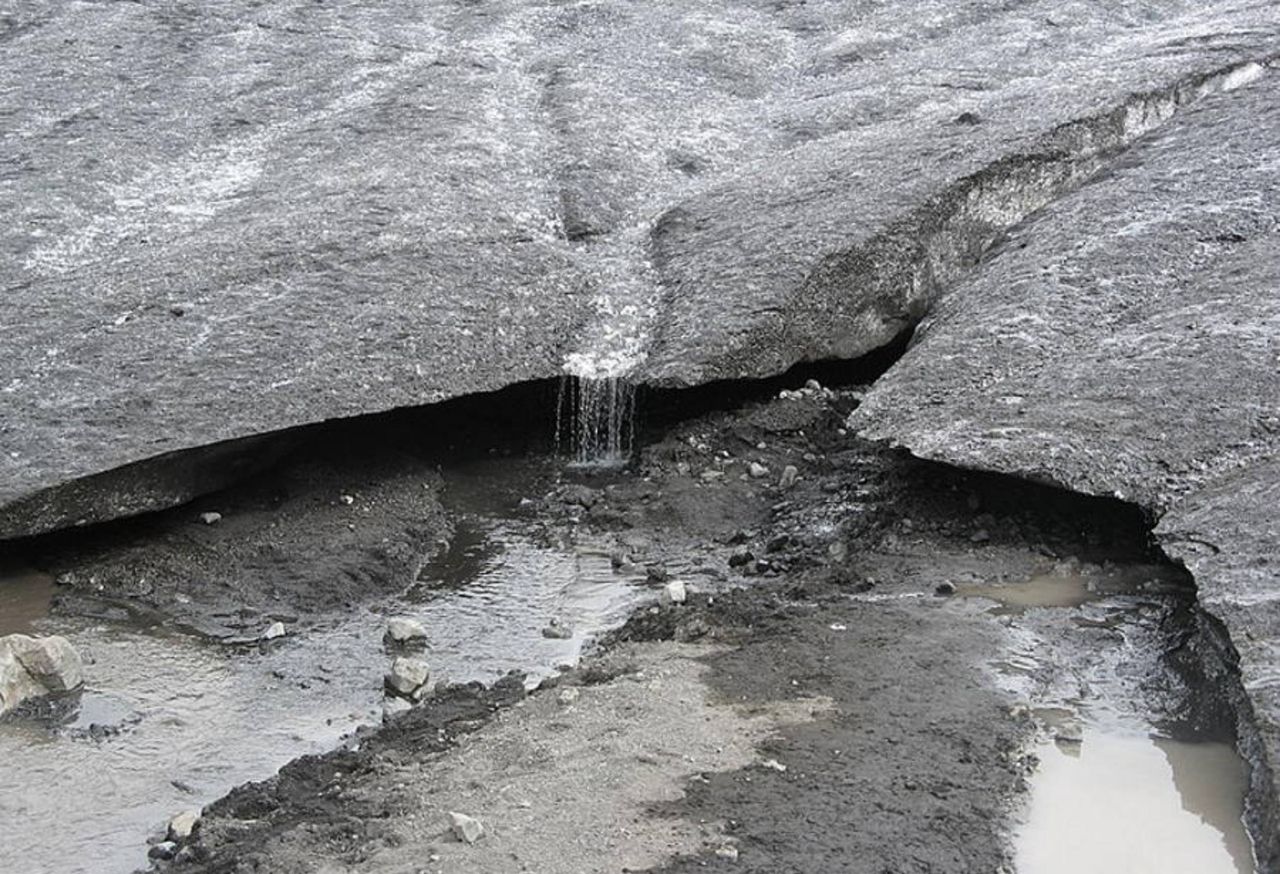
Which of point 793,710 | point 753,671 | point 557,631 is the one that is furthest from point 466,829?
point 557,631

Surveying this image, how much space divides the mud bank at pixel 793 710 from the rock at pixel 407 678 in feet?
0.68

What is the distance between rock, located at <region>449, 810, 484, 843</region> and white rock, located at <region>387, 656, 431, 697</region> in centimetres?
132

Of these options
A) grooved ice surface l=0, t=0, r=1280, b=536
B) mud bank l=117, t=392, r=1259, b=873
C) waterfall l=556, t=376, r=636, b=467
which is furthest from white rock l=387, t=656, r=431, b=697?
waterfall l=556, t=376, r=636, b=467

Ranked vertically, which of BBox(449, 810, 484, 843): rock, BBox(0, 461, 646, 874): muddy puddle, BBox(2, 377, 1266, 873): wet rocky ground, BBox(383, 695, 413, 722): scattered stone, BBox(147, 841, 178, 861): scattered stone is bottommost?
BBox(0, 461, 646, 874): muddy puddle

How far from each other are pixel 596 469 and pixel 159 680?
243cm

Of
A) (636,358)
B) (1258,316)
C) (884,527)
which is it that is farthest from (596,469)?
(1258,316)

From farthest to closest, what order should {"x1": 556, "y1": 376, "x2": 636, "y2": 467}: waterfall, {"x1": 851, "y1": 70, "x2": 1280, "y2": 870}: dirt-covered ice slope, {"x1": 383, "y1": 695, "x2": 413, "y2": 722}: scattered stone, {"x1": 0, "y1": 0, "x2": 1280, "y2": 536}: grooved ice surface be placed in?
{"x1": 556, "y1": 376, "x2": 636, "y2": 467}: waterfall < {"x1": 0, "y1": 0, "x2": 1280, "y2": 536}: grooved ice surface < {"x1": 383, "y1": 695, "x2": 413, "y2": 722}: scattered stone < {"x1": 851, "y1": 70, "x2": 1280, "y2": 870}: dirt-covered ice slope

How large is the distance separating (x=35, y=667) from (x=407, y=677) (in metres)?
1.40

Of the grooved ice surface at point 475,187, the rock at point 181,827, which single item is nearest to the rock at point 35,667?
the grooved ice surface at point 475,187

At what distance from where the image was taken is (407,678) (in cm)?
569

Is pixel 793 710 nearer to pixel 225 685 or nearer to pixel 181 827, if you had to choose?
pixel 181 827

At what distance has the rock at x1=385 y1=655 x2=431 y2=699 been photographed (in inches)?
224

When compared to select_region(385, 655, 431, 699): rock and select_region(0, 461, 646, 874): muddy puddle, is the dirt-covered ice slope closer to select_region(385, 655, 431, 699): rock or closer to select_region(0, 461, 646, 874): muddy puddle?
select_region(0, 461, 646, 874): muddy puddle

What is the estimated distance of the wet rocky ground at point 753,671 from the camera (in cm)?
439
